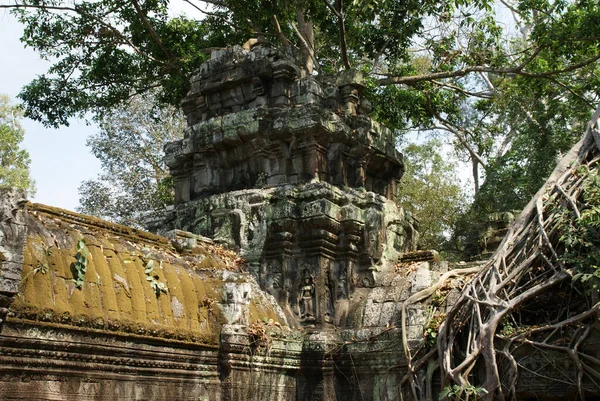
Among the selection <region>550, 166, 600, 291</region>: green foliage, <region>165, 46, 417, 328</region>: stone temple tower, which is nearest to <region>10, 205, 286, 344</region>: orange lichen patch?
<region>165, 46, 417, 328</region>: stone temple tower

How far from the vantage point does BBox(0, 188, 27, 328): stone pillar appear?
183 inches

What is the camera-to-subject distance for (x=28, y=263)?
509 cm

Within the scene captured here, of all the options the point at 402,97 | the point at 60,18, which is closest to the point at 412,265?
the point at 402,97

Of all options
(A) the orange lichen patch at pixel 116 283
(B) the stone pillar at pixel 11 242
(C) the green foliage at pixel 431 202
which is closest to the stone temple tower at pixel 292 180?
(A) the orange lichen patch at pixel 116 283

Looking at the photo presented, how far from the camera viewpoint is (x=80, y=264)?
552cm

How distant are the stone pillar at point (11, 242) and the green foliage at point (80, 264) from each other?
59 cm

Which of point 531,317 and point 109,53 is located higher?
point 109,53

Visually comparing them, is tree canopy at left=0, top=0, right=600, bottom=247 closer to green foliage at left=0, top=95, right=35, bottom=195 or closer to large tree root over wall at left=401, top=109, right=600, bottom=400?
large tree root over wall at left=401, top=109, right=600, bottom=400

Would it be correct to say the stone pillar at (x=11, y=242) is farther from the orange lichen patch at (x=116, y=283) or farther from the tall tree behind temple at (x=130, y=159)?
the tall tree behind temple at (x=130, y=159)

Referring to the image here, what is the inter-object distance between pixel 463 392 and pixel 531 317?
97cm

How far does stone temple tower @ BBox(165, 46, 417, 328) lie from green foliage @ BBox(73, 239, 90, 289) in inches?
105

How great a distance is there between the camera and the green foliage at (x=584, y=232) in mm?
6031

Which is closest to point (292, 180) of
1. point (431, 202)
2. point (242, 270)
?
point (242, 270)

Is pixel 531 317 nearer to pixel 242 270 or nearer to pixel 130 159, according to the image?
pixel 242 270
